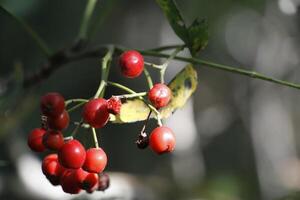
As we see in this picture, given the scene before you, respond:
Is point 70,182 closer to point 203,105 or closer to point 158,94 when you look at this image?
point 158,94

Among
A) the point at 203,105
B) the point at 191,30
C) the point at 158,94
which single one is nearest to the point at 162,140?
the point at 158,94

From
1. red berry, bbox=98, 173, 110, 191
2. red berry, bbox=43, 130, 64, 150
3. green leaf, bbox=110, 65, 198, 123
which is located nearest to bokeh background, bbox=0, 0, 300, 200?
red berry, bbox=98, 173, 110, 191

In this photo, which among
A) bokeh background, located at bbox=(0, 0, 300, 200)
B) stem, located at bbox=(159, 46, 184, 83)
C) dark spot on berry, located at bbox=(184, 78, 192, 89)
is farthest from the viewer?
bokeh background, located at bbox=(0, 0, 300, 200)

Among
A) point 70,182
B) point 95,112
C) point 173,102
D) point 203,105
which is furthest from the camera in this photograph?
point 203,105

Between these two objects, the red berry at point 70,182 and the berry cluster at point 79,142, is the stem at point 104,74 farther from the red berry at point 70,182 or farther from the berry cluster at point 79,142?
the red berry at point 70,182

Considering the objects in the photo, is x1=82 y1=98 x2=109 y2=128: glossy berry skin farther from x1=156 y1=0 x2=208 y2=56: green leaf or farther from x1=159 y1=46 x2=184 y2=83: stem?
x1=156 y1=0 x2=208 y2=56: green leaf

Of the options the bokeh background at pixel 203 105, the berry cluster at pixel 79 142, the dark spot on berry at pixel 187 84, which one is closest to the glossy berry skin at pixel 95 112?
the berry cluster at pixel 79 142
